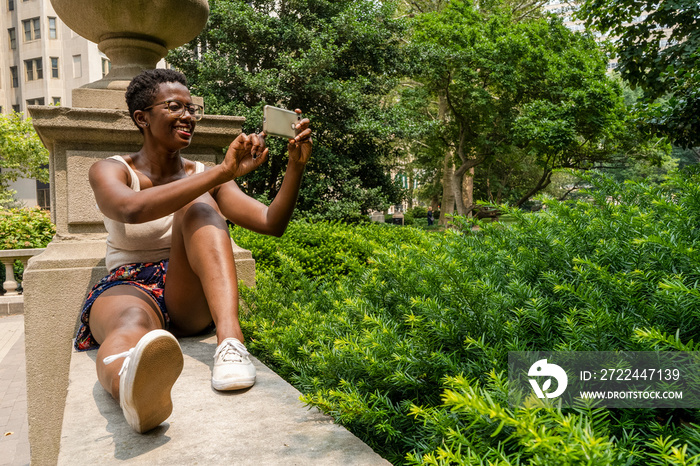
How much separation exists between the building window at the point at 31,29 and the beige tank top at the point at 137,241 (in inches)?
1601

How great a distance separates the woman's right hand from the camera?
214 centimetres

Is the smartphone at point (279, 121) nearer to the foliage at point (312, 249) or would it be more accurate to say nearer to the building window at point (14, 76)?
the foliage at point (312, 249)

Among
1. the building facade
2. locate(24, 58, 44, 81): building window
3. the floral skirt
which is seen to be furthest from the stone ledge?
locate(24, 58, 44, 81): building window

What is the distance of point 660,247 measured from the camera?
1540 mm

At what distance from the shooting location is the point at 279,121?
225 centimetres

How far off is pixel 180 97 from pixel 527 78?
17.2 m

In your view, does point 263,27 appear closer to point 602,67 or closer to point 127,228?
point 127,228

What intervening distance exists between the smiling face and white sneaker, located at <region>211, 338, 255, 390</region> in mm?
1122

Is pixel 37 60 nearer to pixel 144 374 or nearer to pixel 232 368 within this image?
pixel 232 368

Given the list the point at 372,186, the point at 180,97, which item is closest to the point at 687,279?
the point at 180,97

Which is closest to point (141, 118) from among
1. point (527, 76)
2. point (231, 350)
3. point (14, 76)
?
point (231, 350)

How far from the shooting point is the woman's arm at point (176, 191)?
7.02ft

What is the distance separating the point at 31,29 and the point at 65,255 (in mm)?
41096

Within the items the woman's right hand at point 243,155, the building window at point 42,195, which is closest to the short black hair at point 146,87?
the woman's right hand at point 243,155
